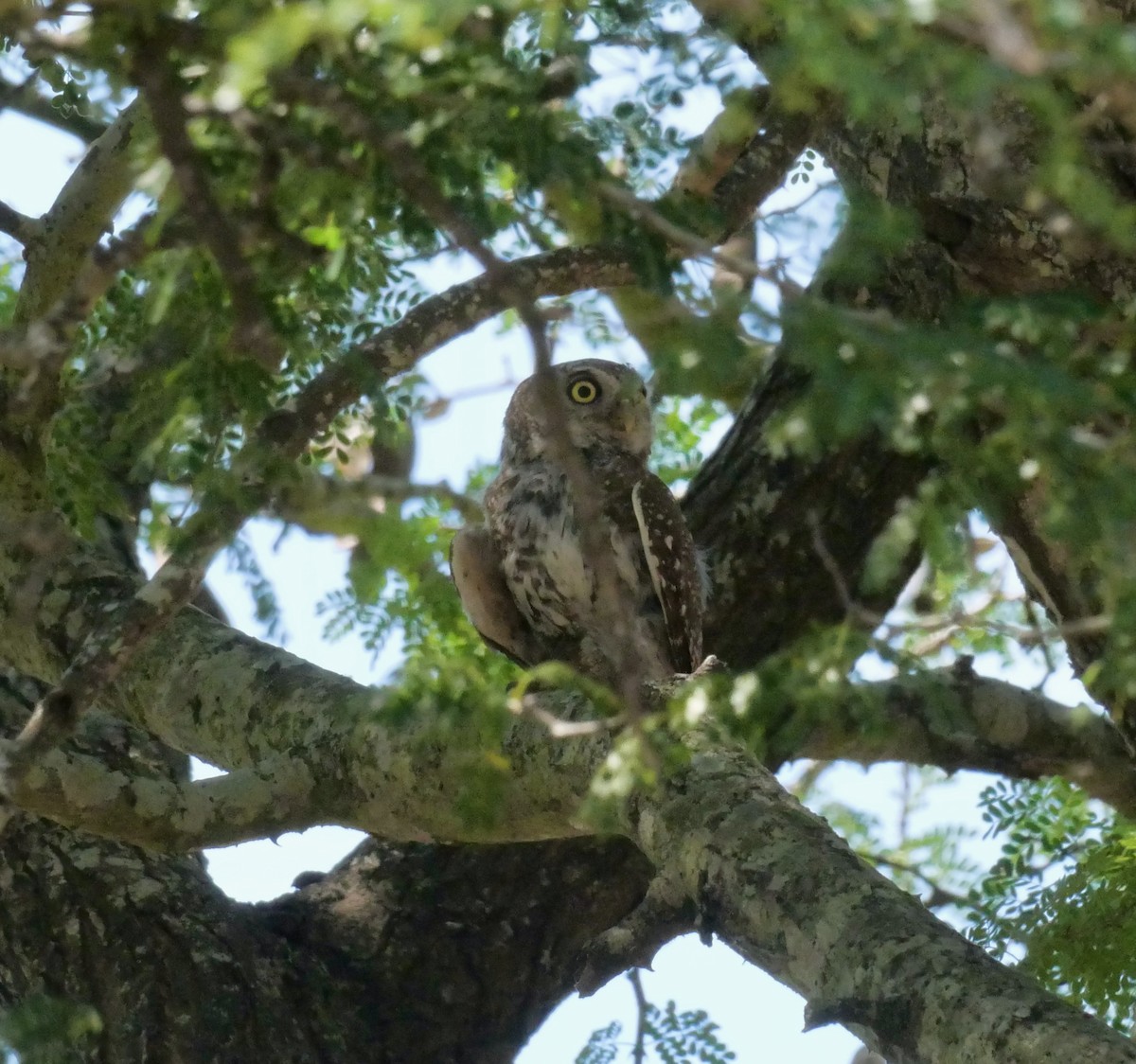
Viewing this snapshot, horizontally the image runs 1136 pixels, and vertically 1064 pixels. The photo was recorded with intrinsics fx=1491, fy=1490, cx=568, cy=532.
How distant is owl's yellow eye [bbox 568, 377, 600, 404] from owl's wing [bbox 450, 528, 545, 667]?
0.60 metres

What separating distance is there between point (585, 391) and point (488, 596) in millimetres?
804

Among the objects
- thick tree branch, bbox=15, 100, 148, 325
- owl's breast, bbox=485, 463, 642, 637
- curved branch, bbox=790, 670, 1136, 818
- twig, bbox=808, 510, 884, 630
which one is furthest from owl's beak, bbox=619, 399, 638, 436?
thick tree branch, bbox=15, 100, 148, 325

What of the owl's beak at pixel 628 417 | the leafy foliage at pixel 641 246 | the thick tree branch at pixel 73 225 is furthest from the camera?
the owl's beak at pixel 628 417

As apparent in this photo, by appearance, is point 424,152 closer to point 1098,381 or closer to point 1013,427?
point 1013,427

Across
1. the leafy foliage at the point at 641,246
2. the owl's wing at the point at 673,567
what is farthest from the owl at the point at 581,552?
the leafy foliage at the point at 641,246

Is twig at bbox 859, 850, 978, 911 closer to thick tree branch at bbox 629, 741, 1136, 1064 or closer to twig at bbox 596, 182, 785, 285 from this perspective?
thick tree branch at bbox 629, 741, 1136, 1064

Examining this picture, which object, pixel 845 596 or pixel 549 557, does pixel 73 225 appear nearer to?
pixel 549 557

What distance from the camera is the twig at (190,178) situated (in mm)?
1587

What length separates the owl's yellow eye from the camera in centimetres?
507

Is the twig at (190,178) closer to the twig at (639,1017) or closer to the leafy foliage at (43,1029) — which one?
the leafy foliage at (43,1029)

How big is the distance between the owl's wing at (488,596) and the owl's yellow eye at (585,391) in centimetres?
60

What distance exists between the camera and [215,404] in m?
2.08

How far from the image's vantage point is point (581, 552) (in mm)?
4566

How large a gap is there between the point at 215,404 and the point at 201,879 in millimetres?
2312
